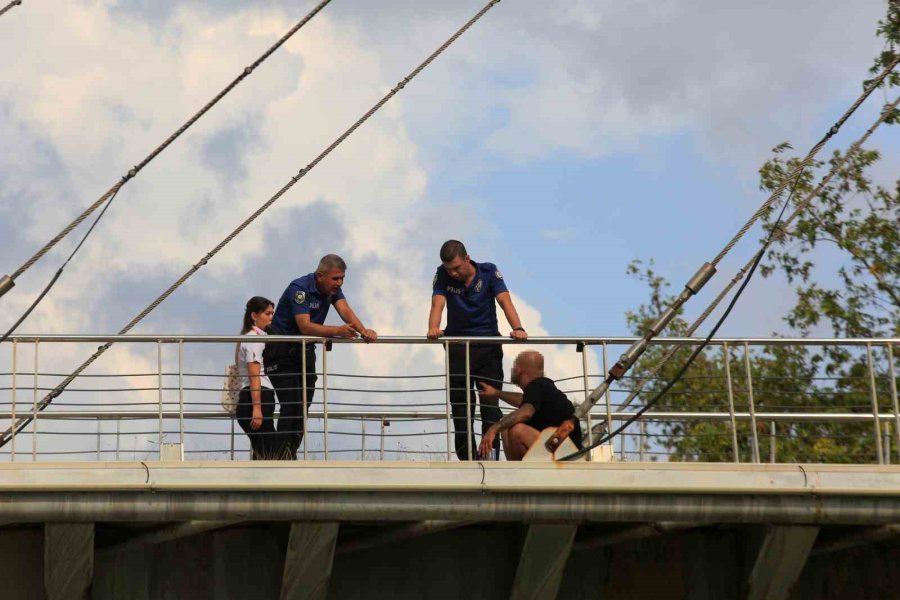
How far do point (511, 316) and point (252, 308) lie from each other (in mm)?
2103

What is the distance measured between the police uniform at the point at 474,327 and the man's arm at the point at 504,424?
0.62m

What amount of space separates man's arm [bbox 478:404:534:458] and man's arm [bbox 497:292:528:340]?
89cm

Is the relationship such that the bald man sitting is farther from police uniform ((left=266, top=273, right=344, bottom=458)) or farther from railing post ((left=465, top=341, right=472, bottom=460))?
police uniform ((left=266, top=273, right=344, bottom=458))

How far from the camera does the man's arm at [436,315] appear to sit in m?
13.8

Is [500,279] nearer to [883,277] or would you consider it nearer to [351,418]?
[351,418]

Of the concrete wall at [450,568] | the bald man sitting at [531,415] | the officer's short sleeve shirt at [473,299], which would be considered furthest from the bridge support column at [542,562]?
the officer's short sleeve shirt at [473,299]

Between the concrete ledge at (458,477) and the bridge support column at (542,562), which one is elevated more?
the concrete ledge at (458,477)

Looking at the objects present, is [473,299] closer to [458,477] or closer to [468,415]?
[468,415]

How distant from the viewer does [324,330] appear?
1362 centimetres

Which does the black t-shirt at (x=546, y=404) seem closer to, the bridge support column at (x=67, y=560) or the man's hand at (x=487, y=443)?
the man's hand at (x=487, y=443)

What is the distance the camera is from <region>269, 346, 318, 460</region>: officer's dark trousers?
1325 centimetres

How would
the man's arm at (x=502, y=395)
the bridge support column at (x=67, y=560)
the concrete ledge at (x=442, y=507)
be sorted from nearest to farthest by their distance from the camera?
the concrete ledge at (x=442, y=507) < the bridge support column at (x=67, y=560) < the man's arm at (x=502, y=395)

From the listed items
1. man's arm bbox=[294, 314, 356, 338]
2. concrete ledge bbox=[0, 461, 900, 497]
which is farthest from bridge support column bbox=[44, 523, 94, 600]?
man's arm bbox=[294, 314, 356, 338]

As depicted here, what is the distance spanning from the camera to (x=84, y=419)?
14.5m
